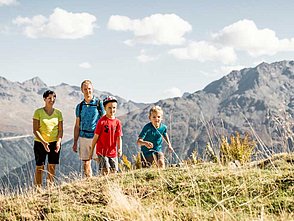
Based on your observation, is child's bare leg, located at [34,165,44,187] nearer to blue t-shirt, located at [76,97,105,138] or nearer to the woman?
the woman

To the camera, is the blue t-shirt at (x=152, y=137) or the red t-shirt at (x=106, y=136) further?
the blue t-shirt at (x=152, y=137)

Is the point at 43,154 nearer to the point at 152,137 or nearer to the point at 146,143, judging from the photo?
the point at 146,143

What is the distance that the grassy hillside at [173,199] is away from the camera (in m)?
4.13

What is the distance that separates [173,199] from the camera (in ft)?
15.9

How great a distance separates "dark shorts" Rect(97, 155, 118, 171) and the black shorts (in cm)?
96

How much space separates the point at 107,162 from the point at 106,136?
52 centimetres

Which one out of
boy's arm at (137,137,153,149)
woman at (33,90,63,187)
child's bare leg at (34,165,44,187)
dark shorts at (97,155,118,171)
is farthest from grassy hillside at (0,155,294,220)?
woman at (33,90,63,187)

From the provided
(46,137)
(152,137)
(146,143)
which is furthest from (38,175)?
(152,137)

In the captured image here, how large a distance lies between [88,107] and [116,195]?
4606 millimetres

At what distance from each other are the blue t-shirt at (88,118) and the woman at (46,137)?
0.51 metres

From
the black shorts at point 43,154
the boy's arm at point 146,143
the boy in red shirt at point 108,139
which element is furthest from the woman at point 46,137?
the boy's arm at point 146,143

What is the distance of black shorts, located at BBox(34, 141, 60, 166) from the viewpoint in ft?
28.4

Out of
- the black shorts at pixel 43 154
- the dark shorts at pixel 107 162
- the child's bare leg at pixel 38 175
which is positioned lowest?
the child's bare leg at pixel 38 175

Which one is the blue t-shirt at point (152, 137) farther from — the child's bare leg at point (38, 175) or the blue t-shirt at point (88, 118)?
the child's bare leg at point (38, 175)
